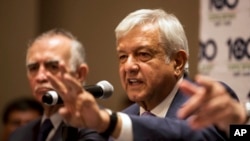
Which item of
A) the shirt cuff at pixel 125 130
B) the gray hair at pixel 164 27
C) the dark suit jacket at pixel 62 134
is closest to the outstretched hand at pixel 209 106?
the shirt cuff at pixel 125 130

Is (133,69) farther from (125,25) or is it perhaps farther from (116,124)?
(116,124)

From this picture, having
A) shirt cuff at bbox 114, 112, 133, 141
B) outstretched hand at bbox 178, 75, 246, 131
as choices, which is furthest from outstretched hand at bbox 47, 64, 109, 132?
outstretched hand at bbox 178, 75, 246, 131

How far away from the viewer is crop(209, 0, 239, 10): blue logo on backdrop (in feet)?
10.2

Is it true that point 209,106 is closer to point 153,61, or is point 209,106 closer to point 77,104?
point 77,104

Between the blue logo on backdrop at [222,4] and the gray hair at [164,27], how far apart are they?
83cm

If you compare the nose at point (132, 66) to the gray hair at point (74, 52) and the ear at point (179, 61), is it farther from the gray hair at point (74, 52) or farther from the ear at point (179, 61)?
the gray hair at point (74, 52)

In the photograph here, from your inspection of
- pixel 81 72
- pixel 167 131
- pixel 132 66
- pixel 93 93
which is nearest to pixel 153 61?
pixel 132 66

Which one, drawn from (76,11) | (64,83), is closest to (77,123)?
(64,83)

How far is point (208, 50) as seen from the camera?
3189 millimetres

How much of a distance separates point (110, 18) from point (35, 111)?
111 centimetres

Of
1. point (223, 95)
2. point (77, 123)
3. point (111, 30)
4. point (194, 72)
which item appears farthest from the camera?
point (111, 30)

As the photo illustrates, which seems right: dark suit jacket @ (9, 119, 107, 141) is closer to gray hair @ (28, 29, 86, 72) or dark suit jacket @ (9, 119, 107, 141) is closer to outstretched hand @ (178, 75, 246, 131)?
gray hair @ (28, 29, 86, 72)

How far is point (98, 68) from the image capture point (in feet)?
16.0

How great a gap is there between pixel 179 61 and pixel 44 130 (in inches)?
32.1
